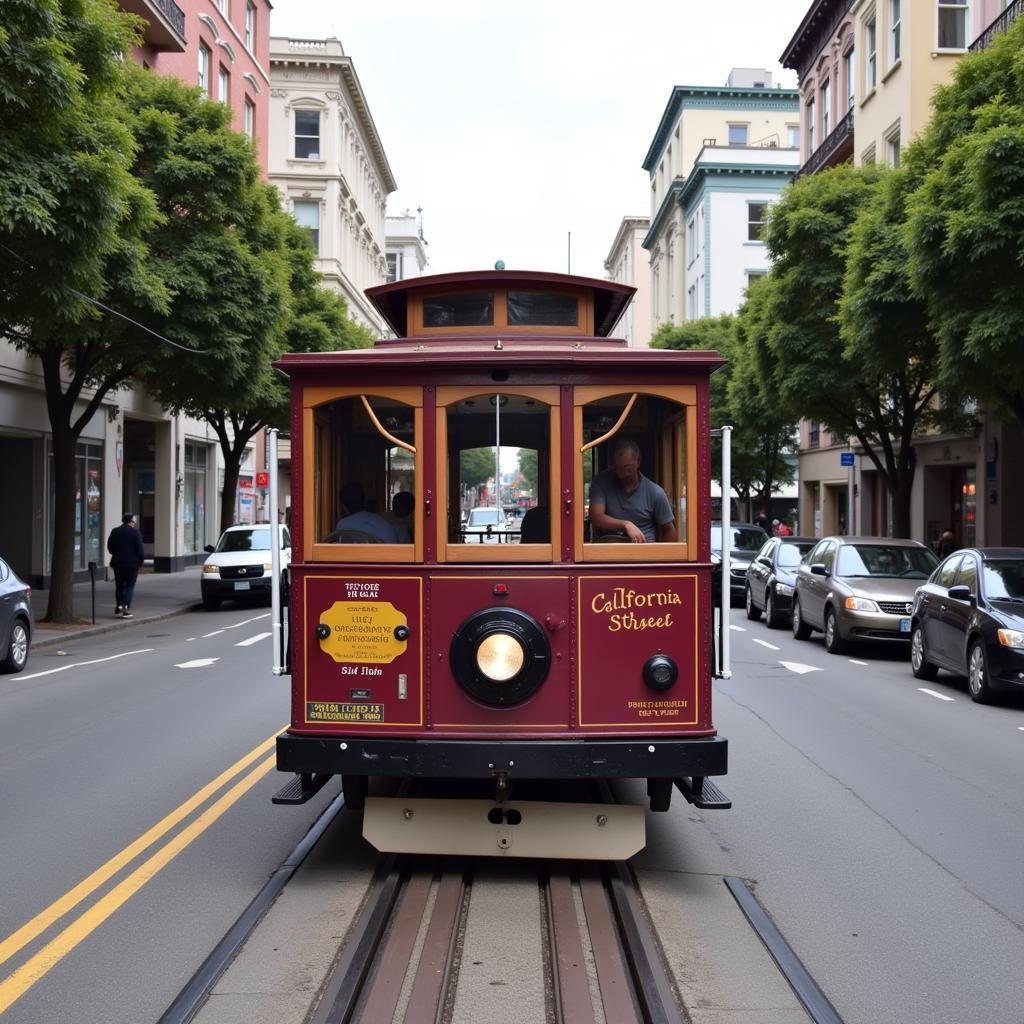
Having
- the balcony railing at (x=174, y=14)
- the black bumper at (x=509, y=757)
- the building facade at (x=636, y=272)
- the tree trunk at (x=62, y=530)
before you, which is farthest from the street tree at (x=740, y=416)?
the building facade at (x=636, y=272)

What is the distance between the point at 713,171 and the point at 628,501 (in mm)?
54764

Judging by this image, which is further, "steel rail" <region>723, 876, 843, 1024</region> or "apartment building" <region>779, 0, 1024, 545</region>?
"apartment building" <region>779, 0, 1024, 545</region>

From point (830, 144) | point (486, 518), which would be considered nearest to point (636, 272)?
point (830, 144)

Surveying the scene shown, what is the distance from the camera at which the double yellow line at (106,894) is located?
4.78 meters

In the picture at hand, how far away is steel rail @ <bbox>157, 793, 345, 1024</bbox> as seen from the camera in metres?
4.30

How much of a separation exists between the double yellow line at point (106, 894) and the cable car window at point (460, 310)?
325cm

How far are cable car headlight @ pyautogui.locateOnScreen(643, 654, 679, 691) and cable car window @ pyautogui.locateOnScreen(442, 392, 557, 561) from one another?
704mm

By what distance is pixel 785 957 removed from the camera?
4.91m

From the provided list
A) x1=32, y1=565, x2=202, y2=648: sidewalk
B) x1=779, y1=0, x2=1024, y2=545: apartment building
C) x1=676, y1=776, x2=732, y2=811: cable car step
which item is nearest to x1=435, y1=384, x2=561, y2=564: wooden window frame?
x1=676, y1=776, x2=732, y2=811: cable car step

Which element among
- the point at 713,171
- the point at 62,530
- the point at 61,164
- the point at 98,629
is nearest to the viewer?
the point at 61,164

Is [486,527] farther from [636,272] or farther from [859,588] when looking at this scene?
[636,272]

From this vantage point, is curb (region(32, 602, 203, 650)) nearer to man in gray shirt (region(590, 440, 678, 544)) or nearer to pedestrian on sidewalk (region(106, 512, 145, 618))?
pedestrian on sidewalk (region(106, 512, 145, 618))

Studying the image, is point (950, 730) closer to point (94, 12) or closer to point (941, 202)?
point (941, 202)

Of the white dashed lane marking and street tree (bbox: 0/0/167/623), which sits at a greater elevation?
street tree (bbox: 0/0/167/623)
